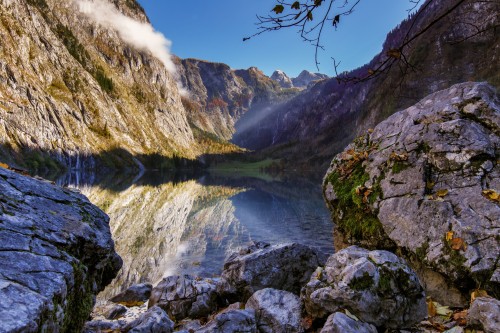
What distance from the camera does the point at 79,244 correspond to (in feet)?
22.4

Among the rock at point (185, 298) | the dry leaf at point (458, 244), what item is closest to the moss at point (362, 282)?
the dry leaf at point (458, 244)

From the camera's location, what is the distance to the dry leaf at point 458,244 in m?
7.86

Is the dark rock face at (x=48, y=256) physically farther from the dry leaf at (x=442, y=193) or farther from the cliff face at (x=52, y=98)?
the cliff face at (x=52, y=98)

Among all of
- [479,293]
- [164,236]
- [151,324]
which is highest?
[479,293]

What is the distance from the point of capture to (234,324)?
7.38 metres

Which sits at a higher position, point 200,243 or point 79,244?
point 79,244

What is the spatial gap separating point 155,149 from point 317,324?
193074 millimetres

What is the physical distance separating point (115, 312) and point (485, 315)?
481 inches

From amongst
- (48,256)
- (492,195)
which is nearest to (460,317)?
(492,195)

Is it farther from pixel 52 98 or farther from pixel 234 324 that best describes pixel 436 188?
pixel 52 98

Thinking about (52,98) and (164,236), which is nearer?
(164,236)

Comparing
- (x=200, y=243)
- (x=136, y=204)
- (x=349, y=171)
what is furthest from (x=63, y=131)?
(x=349, y=171)

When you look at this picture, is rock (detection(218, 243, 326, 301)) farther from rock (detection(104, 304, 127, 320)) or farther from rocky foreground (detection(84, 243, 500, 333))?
rock (detection(104, 304, 127, 320))

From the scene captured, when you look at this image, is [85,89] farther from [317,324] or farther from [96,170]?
[317,324]
